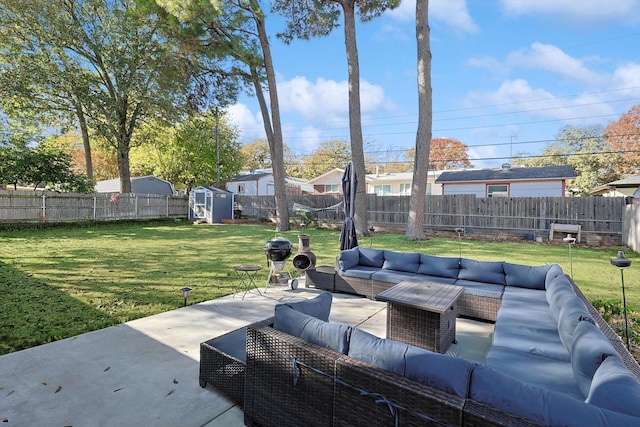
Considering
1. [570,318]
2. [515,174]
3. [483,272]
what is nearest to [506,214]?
[515,174]

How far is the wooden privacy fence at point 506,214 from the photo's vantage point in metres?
11.0

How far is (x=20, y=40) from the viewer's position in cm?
1435

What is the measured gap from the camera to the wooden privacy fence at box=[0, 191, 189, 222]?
13398 millimetres

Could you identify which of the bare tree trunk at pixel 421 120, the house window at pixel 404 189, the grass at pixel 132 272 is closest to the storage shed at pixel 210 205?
the grass at pixel 132 272

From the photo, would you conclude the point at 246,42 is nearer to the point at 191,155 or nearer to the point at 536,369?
the point at 191,155

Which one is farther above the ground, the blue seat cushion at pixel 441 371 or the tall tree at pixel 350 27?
the tall tree at pixel 350 27

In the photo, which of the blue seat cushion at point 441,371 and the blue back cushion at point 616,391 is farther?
the blue seat cushion at point 441,371

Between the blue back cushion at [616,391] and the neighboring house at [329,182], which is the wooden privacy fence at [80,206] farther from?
the blue back cushion at [616,391]

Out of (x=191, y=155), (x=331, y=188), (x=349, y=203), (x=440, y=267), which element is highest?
(x=191, y=155)

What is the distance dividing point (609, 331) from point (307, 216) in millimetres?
14436

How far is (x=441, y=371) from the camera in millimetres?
1483

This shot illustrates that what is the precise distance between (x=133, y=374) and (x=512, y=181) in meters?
19.3

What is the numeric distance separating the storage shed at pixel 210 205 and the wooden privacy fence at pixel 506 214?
19.2 ft

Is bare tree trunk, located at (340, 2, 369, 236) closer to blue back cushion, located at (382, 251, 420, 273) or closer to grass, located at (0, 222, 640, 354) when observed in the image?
grass, located at (0, 222, 640, 354)
